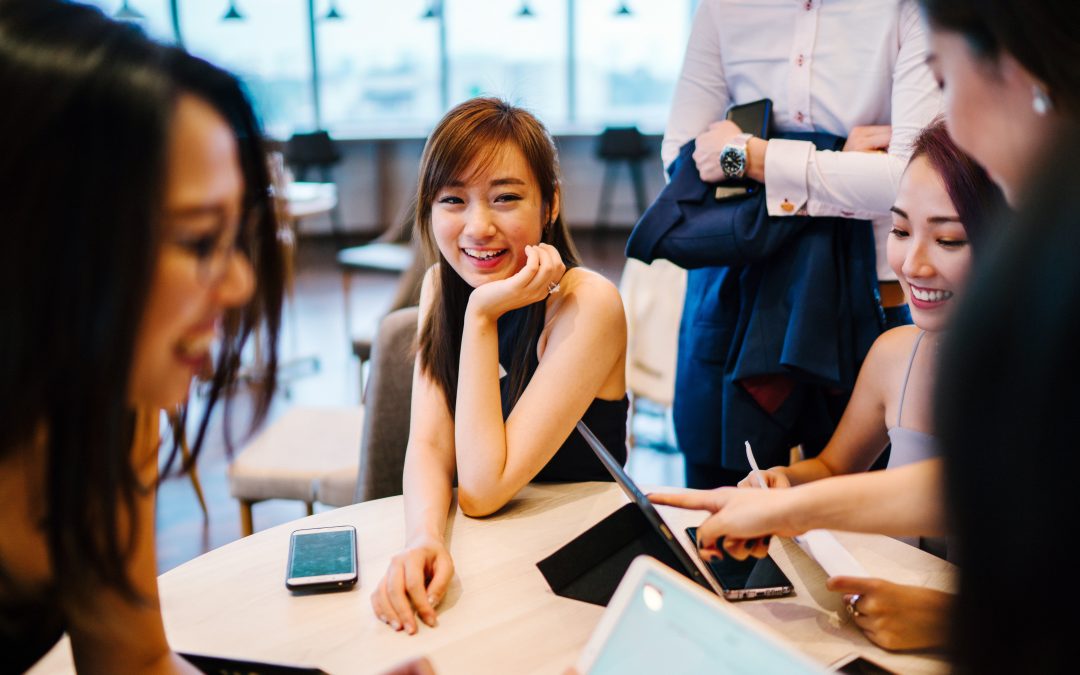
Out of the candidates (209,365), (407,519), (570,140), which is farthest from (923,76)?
(570,140)

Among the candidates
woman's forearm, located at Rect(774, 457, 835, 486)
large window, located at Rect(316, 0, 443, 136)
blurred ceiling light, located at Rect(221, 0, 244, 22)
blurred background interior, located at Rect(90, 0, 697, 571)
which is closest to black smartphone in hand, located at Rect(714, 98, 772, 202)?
woman's forearm, located at Rect(774, 457, 835, 486)

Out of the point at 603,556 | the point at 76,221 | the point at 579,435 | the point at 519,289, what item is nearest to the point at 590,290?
the point at 519,289

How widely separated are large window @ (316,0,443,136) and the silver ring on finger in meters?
8.02

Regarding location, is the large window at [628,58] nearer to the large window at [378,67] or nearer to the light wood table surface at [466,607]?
the large window at [378,67]

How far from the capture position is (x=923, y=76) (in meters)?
1.75

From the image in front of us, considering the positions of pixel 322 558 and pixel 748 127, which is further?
pixel 748 127

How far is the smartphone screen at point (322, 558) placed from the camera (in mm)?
1345

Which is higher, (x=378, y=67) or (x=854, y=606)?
(x=378, y=67)

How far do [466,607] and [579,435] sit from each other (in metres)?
0.57

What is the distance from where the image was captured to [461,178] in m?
1.76

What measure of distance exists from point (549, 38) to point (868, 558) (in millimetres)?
8069

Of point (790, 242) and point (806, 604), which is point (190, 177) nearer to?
point (806, 604)

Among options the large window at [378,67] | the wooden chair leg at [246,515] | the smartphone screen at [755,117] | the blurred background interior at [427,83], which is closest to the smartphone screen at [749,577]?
the smartphone screen at [755,117]

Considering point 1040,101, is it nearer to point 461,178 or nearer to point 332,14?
point 461,178
